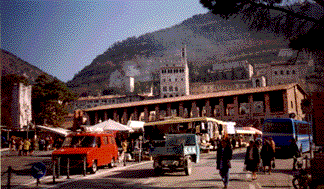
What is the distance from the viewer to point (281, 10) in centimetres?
814

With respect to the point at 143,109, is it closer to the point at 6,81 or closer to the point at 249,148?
the point at 6,81

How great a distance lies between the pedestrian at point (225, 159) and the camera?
985 centimetres

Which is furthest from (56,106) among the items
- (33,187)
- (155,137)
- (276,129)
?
(33,187)

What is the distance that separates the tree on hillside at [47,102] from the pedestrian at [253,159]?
4944 centimetres

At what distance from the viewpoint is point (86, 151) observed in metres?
14.0

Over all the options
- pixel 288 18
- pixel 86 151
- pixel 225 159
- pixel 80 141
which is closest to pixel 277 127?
pixel 225 159

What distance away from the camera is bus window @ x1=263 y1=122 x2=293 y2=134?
2223 centimetres

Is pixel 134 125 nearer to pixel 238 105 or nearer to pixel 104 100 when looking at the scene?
pixel 238 105

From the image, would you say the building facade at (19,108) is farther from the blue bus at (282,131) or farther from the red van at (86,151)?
the blue bus at (282,131)

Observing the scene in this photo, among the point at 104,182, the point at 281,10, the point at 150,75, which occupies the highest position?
the point at 150,75

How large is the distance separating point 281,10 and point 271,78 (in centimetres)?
10890

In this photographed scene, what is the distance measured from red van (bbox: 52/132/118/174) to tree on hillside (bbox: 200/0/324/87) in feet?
30.0

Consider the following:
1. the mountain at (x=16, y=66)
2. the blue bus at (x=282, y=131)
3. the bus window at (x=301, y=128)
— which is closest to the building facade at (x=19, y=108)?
the blue bus at (x=282, y=131)

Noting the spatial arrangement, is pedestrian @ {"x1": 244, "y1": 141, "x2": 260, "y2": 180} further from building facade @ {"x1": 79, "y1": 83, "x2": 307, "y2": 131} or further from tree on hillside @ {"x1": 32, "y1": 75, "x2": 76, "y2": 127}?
tree on hillside @ {"x1": 32, "y1": 75, "x2": 76, "y2": 127}
